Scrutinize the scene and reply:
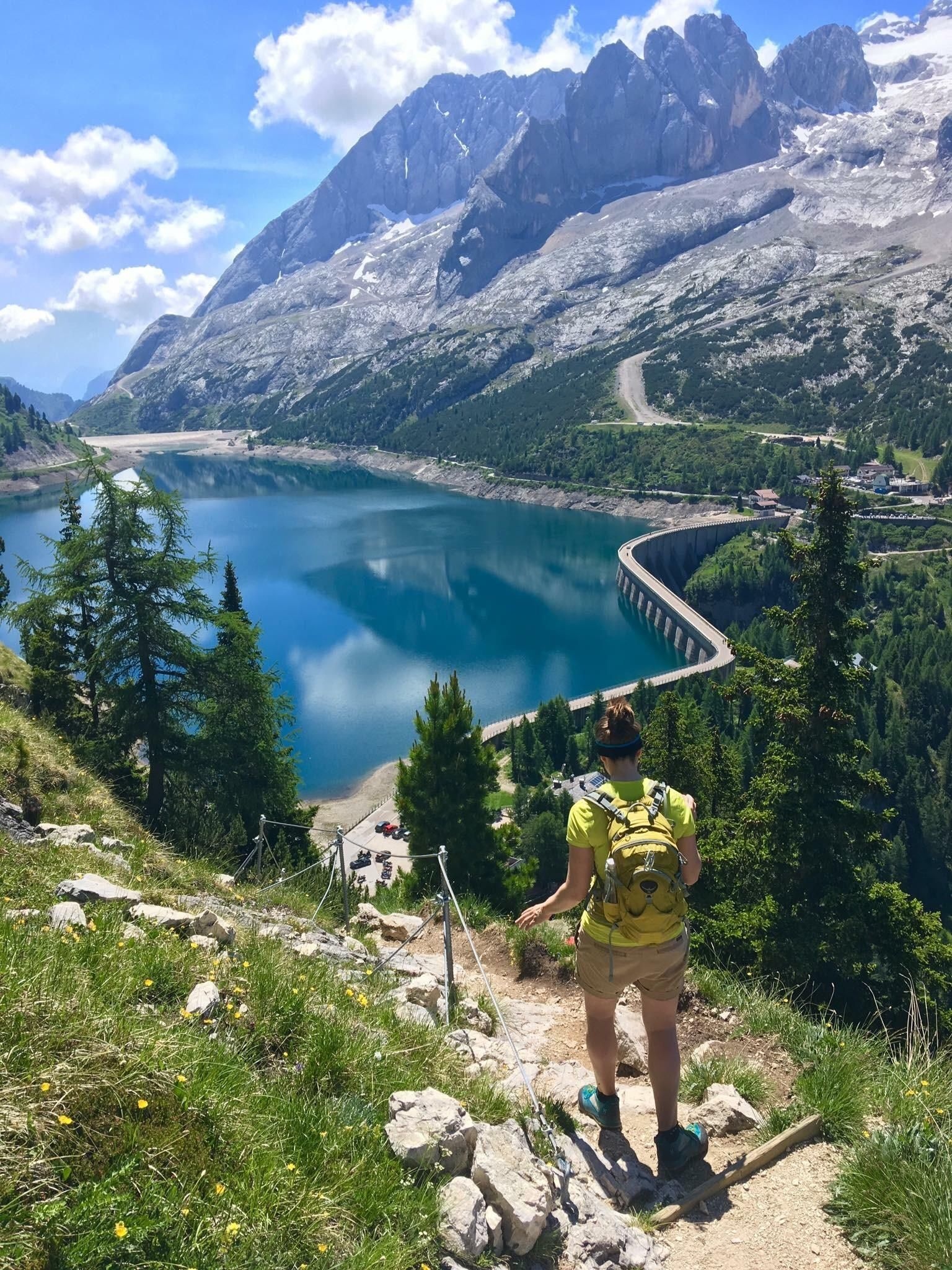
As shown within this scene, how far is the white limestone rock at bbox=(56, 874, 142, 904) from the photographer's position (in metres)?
5.75

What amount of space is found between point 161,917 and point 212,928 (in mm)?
383

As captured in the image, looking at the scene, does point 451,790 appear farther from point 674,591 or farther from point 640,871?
point 674,591

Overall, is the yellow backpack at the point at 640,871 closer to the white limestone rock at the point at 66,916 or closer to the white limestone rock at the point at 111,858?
the white limestone rock at the point at 66,916

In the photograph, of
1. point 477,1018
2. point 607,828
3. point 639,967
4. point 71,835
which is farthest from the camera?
point 71,835

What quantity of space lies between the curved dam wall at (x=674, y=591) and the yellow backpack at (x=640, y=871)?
126 feet

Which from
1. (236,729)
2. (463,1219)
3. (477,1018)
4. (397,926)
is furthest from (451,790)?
(463,1219)

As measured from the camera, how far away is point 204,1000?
4297mm

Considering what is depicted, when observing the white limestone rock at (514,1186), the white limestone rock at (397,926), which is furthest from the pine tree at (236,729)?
the white limestone rock at (514,1186)

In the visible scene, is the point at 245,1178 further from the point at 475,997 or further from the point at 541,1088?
the point at 475,997

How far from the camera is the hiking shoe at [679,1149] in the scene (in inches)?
179

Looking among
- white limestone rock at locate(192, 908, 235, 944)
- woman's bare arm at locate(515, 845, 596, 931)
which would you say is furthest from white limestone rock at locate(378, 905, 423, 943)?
woman's bare arm at locate(515, 845, 596, 931)

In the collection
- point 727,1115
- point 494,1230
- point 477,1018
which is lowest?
point 477,1018

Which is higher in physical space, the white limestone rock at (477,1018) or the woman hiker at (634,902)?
the woman hiker at (634,902)

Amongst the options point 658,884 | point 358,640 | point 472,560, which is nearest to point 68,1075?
point 658,884
